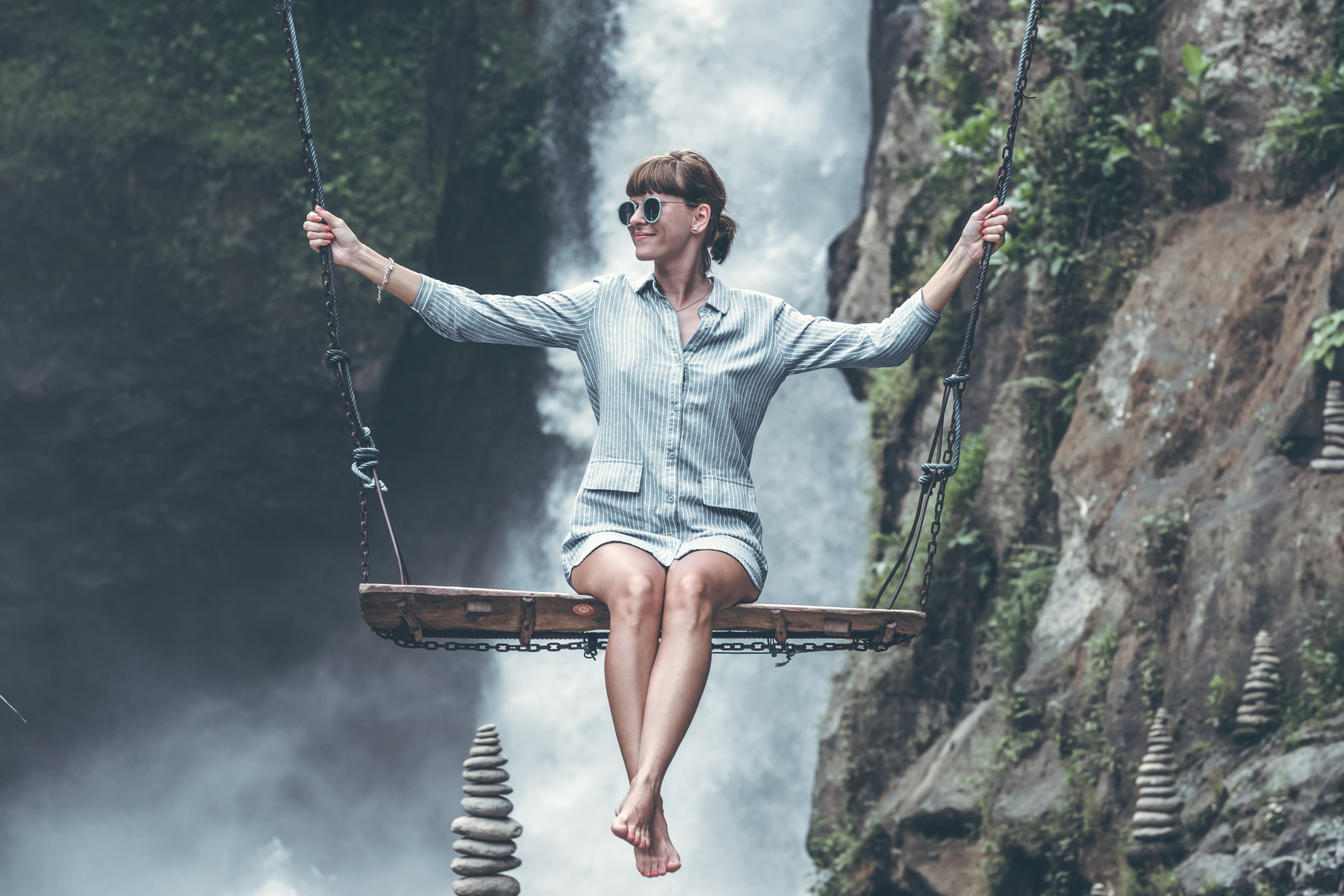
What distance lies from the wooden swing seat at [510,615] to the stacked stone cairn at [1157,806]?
3178 millimetres

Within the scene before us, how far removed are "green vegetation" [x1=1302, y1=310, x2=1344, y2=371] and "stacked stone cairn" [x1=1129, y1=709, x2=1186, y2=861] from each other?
78.5 inches

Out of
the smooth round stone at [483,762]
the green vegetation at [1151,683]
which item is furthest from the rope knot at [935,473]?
the smooth round stone at [483,762]

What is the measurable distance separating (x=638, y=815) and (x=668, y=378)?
120cm

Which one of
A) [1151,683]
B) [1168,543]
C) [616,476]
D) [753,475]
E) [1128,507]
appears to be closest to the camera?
[616,476]

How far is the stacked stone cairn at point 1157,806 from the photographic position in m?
6.02

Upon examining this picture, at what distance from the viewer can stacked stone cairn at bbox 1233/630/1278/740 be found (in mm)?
5840

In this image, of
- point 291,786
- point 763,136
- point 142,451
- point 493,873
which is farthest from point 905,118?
point 291,786

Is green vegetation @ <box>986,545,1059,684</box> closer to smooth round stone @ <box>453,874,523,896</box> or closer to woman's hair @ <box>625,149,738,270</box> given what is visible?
smooth round stone @ <box>453,874,523,896</box>

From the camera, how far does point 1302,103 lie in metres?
7.39

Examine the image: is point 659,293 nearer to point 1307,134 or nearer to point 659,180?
point 659,180

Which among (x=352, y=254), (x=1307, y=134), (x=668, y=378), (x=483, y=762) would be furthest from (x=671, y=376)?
(x=1307, y=134)

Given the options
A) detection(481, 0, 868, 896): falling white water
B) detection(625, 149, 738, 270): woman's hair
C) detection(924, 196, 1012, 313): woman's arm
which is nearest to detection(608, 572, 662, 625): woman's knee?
detection(625, 149, 738, 270): woman's hair

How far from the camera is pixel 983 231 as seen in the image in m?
3.92

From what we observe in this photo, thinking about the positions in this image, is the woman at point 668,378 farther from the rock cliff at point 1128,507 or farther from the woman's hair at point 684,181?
the rock cliff at point 1128,507
